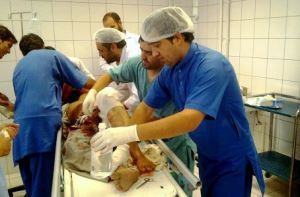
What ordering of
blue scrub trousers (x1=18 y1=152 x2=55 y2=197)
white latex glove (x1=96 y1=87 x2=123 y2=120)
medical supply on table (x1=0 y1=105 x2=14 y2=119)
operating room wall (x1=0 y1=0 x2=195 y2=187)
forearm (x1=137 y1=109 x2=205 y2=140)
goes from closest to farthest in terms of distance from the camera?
forearm (x1=137 y1=109 x2=205 y2=140) < white latex glove (x1=96 y1=87 x2=123 y2=120) < blue scrub trousers (x1=18 y1=152 x2=55 y2=197) < medical supply on table (x1=0 y1=105 x2=14 y2=119) < operating room wall (x1=0 y1=0 x2=195 y2=187)

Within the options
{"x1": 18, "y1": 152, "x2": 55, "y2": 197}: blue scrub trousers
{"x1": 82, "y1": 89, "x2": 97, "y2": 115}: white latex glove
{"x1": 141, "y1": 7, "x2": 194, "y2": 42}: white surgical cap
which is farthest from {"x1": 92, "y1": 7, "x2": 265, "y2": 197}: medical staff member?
{"x1": 18, "y1": 152, "x2": 55, "y2": 197}: blue scrub trousers

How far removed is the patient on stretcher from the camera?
1137mm

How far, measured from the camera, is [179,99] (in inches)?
51.5

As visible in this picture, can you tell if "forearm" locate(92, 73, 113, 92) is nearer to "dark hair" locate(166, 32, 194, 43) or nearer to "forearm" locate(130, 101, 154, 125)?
"forearm" locate(130, 101, 154, 125)

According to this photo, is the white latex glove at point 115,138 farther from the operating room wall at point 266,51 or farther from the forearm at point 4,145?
the operating room wall at point 266,51

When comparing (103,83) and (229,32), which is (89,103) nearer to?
(103,83)

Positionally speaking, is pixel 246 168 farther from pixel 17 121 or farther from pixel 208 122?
pixel 17 121

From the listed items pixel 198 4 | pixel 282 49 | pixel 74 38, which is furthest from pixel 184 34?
pixel 198 4

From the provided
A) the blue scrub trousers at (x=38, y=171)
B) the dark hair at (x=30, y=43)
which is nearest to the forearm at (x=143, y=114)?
the blue scrub trousers at (x=38, y=171)

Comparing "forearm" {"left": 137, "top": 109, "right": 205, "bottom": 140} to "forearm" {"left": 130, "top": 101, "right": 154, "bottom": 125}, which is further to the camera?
"forearm" {"left": 130, "top": 101, "right": 154, "bottom": 125}

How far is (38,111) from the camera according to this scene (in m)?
1.83

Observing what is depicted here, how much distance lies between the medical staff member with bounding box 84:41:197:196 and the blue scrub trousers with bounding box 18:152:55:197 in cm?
51

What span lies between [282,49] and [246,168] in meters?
1.48

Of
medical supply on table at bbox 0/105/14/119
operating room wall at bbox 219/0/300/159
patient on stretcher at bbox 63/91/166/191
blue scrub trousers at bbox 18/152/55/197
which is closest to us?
patient on stretcher at bbox 63/91/166/191
